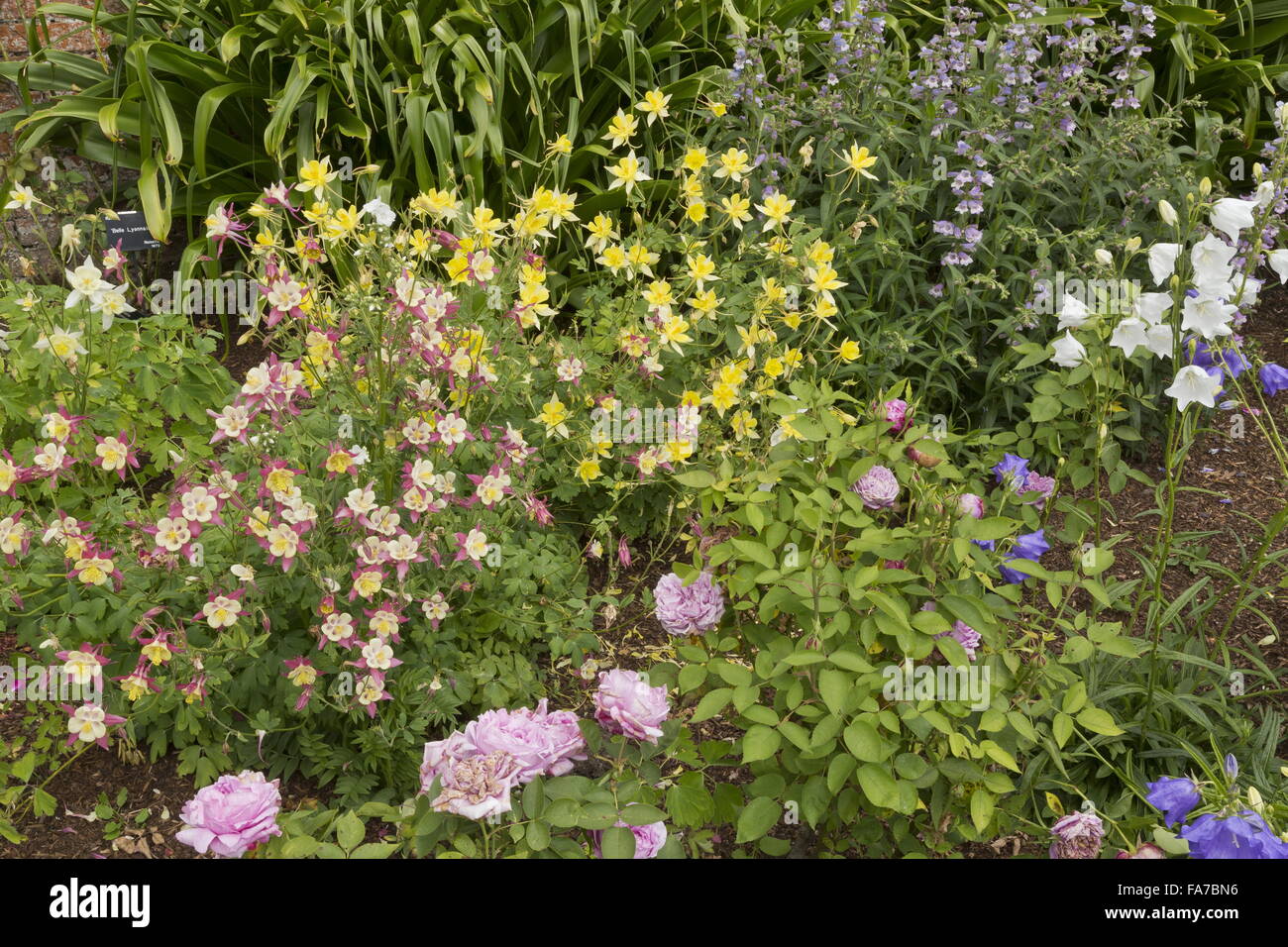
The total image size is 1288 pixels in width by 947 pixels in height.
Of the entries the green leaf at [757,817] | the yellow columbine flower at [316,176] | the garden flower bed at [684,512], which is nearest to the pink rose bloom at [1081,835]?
the garden flower bed at [684,512]

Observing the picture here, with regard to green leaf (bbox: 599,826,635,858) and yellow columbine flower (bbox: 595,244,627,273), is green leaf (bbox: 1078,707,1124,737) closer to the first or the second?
green leaf (bbox: 599,826,635,858)

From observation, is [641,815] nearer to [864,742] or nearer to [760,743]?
[760,743]

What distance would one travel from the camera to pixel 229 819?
149cm

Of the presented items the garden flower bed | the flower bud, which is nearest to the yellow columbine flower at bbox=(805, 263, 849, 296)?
the garden flower bed

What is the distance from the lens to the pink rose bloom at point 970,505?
173cm

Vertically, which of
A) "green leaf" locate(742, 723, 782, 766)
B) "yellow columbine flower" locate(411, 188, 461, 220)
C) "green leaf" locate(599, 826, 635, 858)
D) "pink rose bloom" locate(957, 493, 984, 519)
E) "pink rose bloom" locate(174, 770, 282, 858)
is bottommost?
"pink rose bloom" locate(174, 770, 282, 858)

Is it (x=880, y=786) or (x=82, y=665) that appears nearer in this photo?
(x=880, y=786)

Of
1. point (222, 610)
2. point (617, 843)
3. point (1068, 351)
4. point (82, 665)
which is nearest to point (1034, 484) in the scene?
point (1068, 351)

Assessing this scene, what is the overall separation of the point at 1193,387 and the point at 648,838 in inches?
48.3

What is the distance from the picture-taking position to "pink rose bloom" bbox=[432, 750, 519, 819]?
4.63 ft

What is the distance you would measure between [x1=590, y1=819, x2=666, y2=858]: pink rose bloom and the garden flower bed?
0.13 ft

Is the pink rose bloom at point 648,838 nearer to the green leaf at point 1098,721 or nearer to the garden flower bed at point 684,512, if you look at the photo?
the garden flower bed at point 684,512

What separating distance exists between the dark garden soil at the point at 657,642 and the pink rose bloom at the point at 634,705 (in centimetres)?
57

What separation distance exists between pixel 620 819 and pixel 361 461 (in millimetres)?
941
